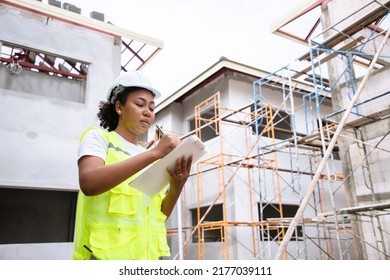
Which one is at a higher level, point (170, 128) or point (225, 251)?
point (170, 128)

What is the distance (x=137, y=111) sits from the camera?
4.81ft

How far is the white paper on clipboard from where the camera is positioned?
1.30 metres

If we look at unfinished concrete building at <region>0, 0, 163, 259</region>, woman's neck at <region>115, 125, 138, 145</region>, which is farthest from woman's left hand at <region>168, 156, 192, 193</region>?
unfinished concrete building at <region>0, 0, 163, 259</region>

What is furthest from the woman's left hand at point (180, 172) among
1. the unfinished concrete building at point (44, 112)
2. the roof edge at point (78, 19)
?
the roof edge at point (78, 19)

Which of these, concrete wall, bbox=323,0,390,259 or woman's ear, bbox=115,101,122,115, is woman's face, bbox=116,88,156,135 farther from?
concrete wall, bbox=323,0,390,259

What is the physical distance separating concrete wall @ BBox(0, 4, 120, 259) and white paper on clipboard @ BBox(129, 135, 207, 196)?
16.4ft

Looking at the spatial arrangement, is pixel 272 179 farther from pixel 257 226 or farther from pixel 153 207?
pixel 153 207

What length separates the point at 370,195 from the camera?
212 inches

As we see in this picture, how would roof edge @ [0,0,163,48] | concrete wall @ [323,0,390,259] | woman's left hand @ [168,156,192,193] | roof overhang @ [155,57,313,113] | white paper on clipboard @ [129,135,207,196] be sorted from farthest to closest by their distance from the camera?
roof overhang @ [155,57,313,113] < roof edge @ [0,0,163,48] < concrete wall @ [323,0,390,259] < woman's left hand @ [168,156,192,193] < white paper on clipboard @ [129,135,207,196]

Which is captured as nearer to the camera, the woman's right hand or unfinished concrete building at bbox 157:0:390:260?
Result: the woman's right hand

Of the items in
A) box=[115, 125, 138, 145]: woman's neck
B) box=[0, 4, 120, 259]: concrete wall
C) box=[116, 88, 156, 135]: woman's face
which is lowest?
box=[115, 125, 138, 145]: woman's neck

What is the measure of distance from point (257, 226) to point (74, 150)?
472 centimetres

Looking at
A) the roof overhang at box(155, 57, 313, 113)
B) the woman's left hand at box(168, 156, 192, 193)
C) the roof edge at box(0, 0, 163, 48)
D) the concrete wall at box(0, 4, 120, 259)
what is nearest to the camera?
the woman's left hand at box(168, 156, 192, 193)
